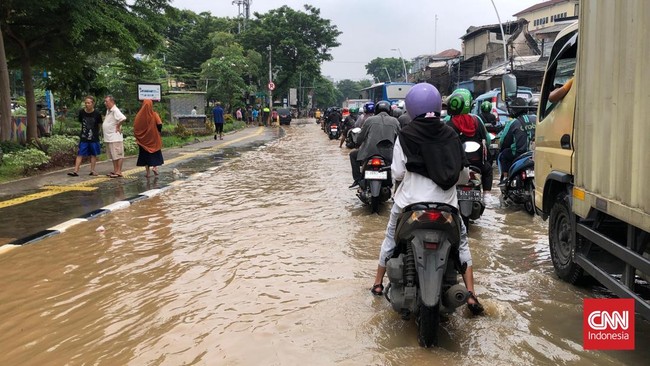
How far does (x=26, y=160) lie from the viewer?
10461 millimetres

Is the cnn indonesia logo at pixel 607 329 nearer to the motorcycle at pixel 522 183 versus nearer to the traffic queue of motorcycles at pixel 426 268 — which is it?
the traffic queue of motorcycles at pixel 426 268

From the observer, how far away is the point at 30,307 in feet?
13.1

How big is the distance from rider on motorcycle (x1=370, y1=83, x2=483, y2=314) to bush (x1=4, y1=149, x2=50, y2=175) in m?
9.42

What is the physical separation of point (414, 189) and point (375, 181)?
367 centimetres

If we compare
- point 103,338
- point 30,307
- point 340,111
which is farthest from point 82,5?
point 340,111

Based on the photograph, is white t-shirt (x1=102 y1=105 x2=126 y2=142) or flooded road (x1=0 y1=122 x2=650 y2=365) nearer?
flooded road (x1=0 y1=122 x2=650 y2=365)

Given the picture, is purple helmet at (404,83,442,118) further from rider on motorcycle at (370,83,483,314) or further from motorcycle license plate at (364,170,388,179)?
motorcycle license plate at (364,170,388,179)

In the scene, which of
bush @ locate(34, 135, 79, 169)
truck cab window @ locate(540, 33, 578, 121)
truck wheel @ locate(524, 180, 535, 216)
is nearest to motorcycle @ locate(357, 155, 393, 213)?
truck wheel @ locate(524, 180, 535, 216)

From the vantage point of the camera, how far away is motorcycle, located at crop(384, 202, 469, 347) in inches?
126

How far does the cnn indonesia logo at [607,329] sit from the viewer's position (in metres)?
3.23

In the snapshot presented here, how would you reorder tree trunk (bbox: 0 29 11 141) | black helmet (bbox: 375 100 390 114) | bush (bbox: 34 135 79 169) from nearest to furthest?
black helmet (bbox: 375 100 390 114) < tree trunk (bbox: 0 29 11 141) < bush (bbox: 34 135 79 169)

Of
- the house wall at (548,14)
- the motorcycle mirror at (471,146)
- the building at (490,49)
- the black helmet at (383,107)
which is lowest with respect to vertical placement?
the motorcycle mirror at (471,146)

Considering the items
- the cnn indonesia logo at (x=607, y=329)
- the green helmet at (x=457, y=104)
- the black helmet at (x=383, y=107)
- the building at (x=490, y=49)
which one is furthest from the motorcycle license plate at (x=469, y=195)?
the building at (x=490, y=49)

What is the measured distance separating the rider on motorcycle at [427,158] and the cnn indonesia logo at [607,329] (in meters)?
0.84
